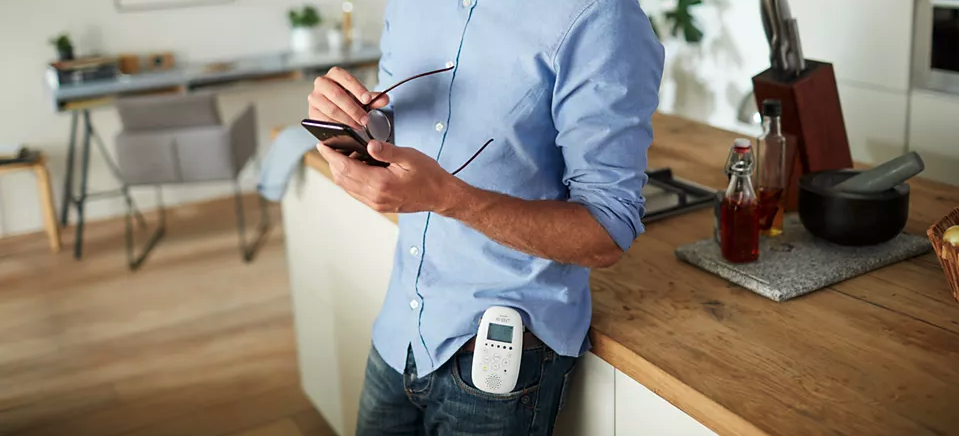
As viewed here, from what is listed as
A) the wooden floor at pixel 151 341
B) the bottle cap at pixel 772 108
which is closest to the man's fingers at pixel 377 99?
the bottle cap at pixel 772 108

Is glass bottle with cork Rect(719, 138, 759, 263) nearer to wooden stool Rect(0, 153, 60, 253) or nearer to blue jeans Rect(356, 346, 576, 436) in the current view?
blue jeans Rect(356, 346, 576, 436)

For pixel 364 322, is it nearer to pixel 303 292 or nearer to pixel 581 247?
pixel 303 292

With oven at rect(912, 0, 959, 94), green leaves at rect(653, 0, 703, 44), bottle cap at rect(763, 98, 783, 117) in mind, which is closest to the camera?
bottle cap at rect(763, 98, 783, 117)

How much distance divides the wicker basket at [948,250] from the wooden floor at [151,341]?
1.91 meters

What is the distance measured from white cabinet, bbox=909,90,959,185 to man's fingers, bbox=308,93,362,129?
188 centimetres

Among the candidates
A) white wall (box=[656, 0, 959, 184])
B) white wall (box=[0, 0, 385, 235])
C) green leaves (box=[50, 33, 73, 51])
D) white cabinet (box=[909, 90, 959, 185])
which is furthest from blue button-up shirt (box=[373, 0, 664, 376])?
white wall (box=[0, 0, 385, 235])

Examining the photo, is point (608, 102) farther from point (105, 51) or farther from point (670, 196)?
point (105, 51)

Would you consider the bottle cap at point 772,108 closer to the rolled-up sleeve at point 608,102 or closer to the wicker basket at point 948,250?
the wicker basket at point 948,250

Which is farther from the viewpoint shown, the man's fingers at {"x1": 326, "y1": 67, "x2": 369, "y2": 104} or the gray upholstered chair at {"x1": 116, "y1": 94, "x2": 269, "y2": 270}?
the gray upholstered chair at {"x1": 116, "y1": 94, "x2": 269, "y2": 270}

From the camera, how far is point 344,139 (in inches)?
45.7

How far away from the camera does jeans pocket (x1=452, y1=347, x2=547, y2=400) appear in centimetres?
137

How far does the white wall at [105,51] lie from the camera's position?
4664mm

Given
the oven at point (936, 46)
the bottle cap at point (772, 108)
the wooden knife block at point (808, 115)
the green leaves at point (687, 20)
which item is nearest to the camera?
the bottle cap at point (772, 108)

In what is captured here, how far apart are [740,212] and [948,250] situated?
1.02ft
